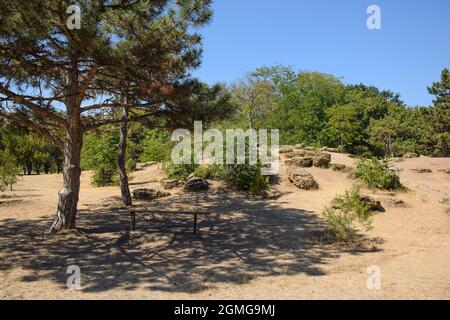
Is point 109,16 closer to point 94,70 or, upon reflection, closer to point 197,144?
point 94,70

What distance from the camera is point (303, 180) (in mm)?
15633

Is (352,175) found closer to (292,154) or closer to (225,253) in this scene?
(292,154)

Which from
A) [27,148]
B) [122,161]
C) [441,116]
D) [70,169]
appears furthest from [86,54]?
[441,116]

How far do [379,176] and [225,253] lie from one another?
353 inches

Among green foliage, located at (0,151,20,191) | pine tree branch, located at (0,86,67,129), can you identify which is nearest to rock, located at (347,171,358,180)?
pine tree branch, located at (0,86,67,129)

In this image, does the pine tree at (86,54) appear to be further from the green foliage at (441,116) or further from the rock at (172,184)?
the green foliage at (441,116)

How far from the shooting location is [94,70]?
8195 millimetres

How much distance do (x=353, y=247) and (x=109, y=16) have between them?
281 inches

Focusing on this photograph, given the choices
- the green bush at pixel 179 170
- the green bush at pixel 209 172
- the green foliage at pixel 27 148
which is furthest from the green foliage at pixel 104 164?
the green bush at pixel 209 172

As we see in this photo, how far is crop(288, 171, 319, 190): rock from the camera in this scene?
1554 cm

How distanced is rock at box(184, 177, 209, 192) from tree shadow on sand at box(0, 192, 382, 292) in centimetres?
335

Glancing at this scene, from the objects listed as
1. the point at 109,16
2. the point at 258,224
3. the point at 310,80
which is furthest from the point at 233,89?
the point at 109,16

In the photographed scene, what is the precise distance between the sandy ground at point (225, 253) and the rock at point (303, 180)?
Result: 1.31m

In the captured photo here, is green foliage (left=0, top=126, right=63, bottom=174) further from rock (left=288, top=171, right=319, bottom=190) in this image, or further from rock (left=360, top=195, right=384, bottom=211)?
rock (left=360, top=195, right=384, bottom=211)
